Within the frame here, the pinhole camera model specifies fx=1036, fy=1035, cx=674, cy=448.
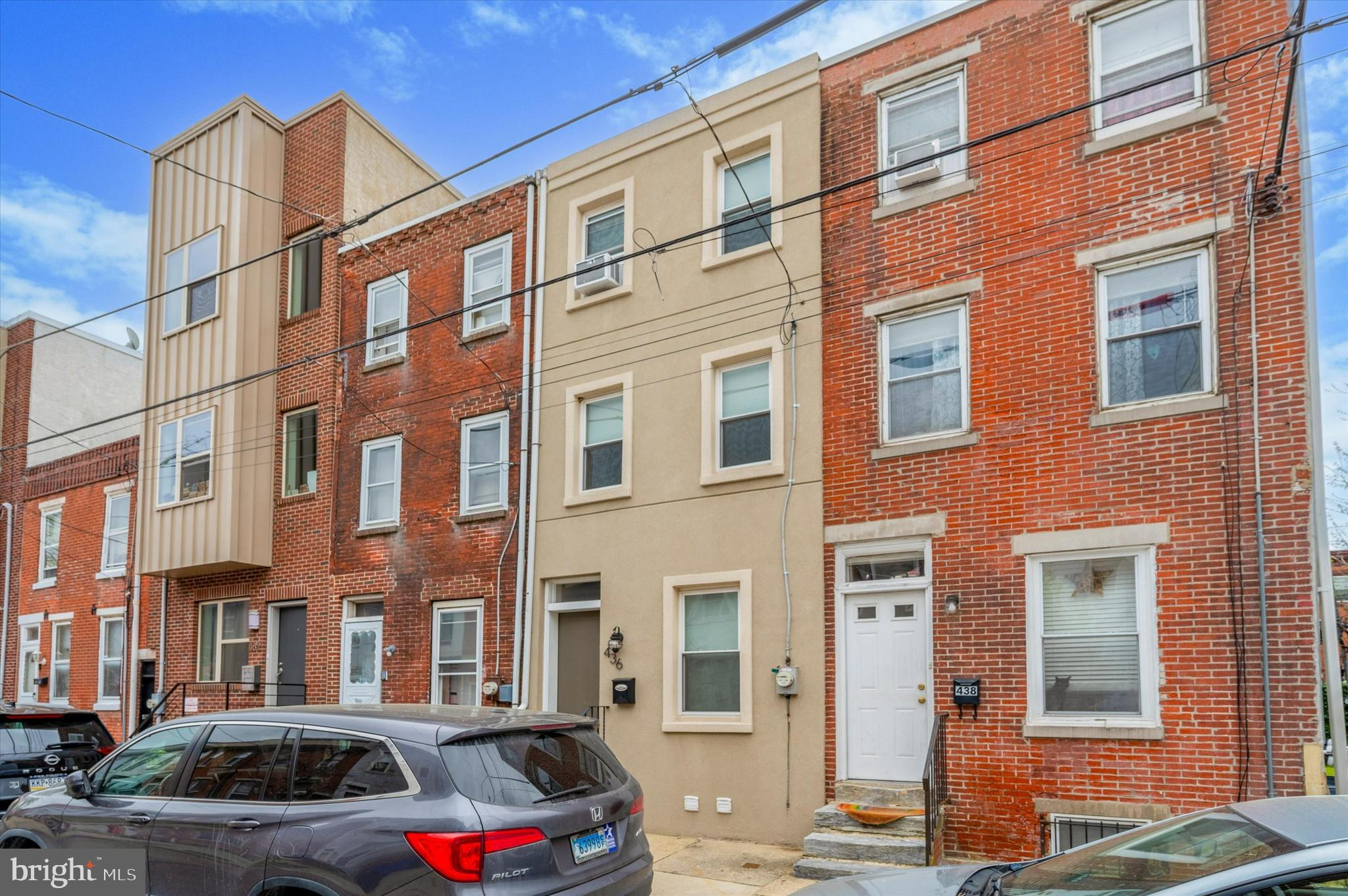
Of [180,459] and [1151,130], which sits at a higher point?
[1151,130]

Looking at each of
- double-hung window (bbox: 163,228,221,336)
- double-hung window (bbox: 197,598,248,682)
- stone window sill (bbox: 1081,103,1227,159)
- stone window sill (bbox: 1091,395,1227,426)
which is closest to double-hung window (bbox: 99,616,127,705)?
double-hung window (bbox: 197,598,248,682)

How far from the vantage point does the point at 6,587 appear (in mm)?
22531

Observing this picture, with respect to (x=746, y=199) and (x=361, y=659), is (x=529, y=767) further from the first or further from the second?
(x=361, y=659)

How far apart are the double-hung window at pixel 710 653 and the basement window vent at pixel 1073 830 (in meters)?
3.47

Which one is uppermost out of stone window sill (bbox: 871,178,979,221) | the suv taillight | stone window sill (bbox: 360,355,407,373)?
stone window sill (bbox: 871,178,979,221)

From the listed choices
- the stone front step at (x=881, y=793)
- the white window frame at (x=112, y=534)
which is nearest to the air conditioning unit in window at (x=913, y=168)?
the stone front step at (x=881, y=793)

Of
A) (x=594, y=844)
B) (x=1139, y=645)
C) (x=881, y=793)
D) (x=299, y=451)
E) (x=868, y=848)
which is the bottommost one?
(x=868, y=848)

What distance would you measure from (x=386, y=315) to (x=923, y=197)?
28.7 feet

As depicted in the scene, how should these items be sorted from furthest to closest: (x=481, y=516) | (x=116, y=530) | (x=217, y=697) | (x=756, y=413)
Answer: (x=116, y=530)
(x=217, y=697)
(x=481, y=516)
(x=756, y=413)

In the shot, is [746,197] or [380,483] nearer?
[746,197]

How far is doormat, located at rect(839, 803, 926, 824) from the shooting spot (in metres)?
9.56

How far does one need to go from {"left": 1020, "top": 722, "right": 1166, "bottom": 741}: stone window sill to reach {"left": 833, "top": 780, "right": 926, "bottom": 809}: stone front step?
46.0 inches

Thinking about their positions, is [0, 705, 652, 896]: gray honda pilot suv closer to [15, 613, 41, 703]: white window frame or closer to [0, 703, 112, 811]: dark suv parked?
[0, 703, 112, 811]: dark suv parked

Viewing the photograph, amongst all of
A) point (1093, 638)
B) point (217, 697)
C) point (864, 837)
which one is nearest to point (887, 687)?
point (864, 837)
